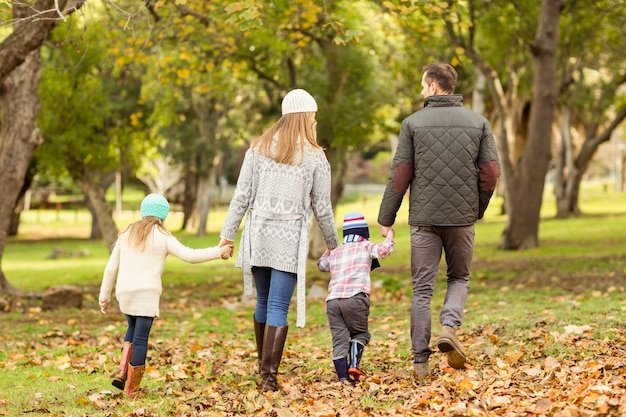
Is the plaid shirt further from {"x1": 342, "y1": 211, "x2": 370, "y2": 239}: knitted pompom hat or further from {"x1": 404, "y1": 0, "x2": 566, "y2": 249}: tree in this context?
{"x1": 404, "y1": 0, "x2": 566, "y2": 249}: tree

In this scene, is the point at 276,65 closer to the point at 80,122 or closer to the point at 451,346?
the point at 80,122

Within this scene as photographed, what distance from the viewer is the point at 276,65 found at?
2162cm

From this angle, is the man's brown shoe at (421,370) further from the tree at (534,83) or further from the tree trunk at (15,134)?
the tree at (534,83)

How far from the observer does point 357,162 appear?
6800cm

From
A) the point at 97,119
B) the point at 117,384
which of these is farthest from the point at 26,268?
the point at 117,384

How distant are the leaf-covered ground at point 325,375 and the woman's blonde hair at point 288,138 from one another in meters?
1.81

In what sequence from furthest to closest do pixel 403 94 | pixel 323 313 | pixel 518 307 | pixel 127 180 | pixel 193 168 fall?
pixel 127 180, pixel 193 168, pixel 403 94, pixel 323 313, pixel 518 307

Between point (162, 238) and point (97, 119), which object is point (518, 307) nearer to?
point (162, 238)

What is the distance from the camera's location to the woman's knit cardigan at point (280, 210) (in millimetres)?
6738

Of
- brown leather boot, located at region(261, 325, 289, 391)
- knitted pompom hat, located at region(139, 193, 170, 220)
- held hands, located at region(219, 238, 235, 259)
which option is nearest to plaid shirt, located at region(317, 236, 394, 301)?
brown leather boot, located at region(261, 325, 289, 391)

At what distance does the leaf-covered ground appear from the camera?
5859mm

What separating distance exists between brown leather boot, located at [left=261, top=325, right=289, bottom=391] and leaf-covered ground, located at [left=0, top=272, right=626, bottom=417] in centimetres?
12

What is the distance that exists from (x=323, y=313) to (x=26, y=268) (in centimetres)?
1583

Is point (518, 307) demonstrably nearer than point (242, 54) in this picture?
Yes
